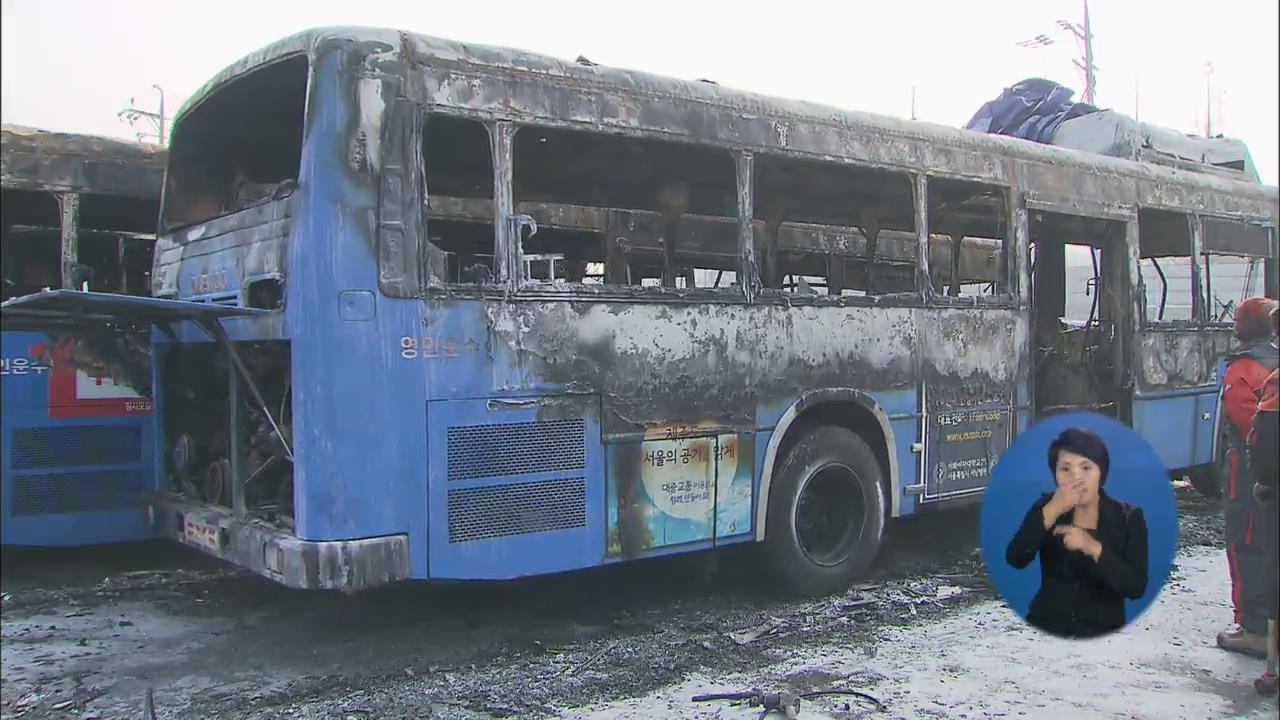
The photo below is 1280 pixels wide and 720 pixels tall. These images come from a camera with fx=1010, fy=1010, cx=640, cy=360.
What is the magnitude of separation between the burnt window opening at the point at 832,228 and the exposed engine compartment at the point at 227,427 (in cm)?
267

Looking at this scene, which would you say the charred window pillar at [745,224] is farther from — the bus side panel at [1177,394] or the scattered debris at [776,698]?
the bus side panel at [1177,394]

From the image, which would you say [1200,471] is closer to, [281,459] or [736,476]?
[736,476]

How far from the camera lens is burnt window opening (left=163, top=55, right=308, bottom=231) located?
187 inches

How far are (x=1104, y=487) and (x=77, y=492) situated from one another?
16.8 ft

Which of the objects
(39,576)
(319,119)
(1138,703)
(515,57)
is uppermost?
(515,57)

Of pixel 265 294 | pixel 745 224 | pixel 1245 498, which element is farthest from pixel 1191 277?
pixel 265 294

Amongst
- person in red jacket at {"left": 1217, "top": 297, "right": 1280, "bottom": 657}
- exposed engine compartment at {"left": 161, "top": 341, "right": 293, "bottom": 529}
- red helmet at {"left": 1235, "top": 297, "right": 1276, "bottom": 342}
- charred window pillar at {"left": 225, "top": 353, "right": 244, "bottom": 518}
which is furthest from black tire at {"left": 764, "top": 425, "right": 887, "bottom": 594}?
charred window pillar at {"left": 225, "top": 353, "right": 244, "bottom": 518}

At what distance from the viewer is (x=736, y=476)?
17.6 ft

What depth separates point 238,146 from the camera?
216 inches

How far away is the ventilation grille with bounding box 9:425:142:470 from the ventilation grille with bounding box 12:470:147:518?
2.8 inches

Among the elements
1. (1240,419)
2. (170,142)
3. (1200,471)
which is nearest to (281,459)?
(170,142)

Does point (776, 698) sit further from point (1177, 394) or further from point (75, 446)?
point (1177, 394)

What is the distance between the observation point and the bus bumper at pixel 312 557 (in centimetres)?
412

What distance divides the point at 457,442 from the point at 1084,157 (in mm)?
5368
